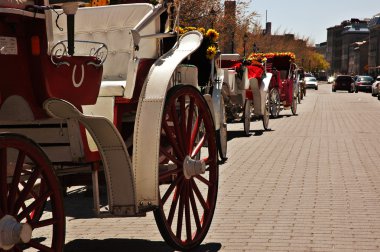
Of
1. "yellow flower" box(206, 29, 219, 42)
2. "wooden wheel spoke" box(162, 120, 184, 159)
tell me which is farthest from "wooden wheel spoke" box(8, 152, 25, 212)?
"yellow flower" box(206, 29, 219, 42)

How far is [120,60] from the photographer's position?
6594mm

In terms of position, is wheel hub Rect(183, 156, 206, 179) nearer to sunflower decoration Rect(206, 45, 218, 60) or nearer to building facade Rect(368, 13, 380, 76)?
sunflower decoration Rect(206, 45, 218, 60)

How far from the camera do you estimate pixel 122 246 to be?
6.48 m

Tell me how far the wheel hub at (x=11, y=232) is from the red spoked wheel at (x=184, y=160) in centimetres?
148

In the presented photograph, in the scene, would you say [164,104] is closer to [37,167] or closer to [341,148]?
[37,167]

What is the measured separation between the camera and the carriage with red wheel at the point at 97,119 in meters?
4.25

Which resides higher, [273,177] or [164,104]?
[164,104]

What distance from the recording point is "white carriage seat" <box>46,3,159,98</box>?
6430mm

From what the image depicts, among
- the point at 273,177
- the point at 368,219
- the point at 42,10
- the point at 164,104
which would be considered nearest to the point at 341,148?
the point at 273,177

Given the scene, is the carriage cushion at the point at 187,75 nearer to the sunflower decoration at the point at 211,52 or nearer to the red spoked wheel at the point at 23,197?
the red spoked wheel at the point at 23,197

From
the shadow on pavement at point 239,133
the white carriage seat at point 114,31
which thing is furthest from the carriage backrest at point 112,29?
the shadow on pavement at point 239,133

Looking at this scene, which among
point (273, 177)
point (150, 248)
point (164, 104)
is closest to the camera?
point (164, 104)

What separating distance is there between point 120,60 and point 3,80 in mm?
2356

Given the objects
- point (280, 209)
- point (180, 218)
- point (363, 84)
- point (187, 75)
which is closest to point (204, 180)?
point (180, 218)
